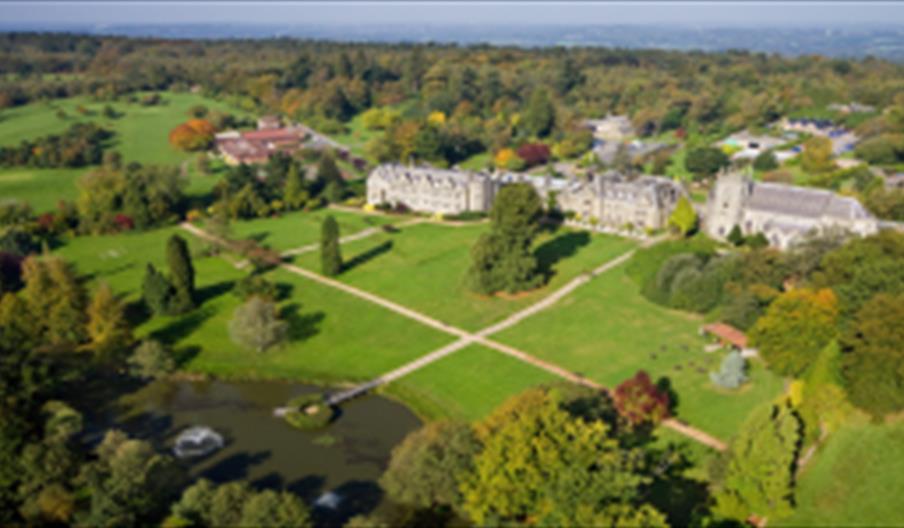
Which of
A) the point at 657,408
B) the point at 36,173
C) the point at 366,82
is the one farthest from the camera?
the point at 366,82

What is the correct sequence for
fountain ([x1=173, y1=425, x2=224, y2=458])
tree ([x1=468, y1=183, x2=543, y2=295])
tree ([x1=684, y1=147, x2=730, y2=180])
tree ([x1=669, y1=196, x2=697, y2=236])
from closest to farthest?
fountain ([x1=173, y1=425, x2=224, y2=458]) < tree ([x1=468, y1=183, x2=543, y2=295]) < tree ([x1=669, y1=196, x2=697, y2=236]) < tree ([x1=684, y1=147, x2=730, y2=180])

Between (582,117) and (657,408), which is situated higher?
→ (582,117)

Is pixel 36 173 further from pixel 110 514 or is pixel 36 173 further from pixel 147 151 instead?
pixel 110 514

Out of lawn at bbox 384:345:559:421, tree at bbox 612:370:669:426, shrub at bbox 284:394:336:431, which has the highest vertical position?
tree at bbox 612:370:669:426

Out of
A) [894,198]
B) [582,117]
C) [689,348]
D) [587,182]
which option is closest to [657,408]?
[689,348]

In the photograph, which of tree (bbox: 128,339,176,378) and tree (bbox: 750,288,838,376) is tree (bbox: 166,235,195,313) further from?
tree (bbox: 750,288,838,376)

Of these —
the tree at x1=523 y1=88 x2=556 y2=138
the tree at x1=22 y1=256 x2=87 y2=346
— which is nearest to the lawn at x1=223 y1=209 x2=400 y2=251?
the tree at x1=22 y1=256 x2=87 y2=346

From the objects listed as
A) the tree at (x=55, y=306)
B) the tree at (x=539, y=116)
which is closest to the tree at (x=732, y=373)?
the tree at (x=55, y=306)
